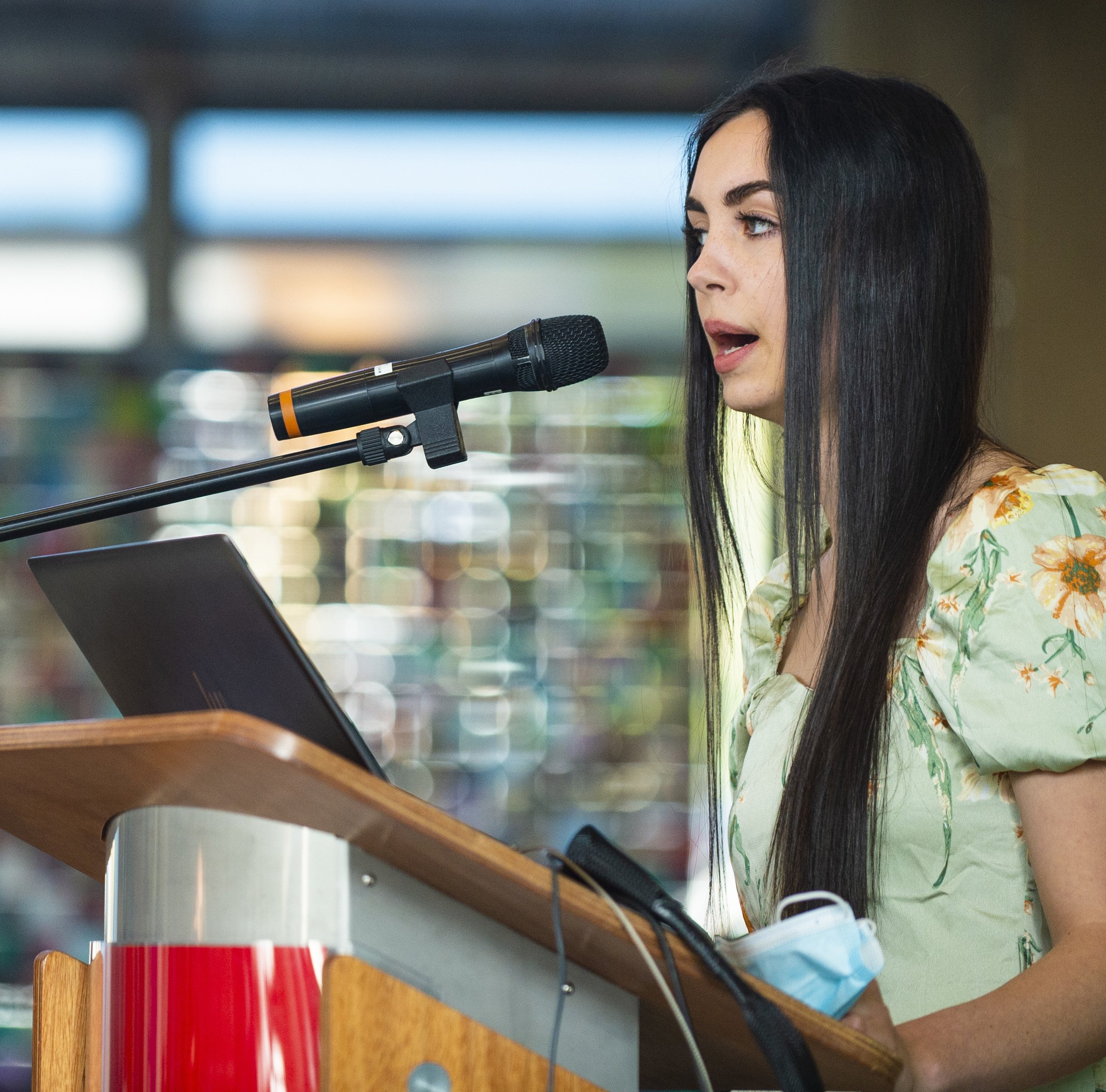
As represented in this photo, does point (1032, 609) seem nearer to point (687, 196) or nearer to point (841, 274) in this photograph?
point (841, 274)

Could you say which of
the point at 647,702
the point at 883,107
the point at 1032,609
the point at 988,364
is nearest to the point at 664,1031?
the point at 1032,609

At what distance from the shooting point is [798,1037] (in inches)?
26.1

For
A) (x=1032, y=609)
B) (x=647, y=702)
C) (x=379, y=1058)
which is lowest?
(x=647, y=702)

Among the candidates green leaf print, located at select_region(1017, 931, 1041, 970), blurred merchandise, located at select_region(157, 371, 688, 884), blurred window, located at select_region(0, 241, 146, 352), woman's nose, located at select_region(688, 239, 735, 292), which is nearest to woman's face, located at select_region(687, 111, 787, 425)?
woman's nose, located at select_region(688, 239, 735, 292)

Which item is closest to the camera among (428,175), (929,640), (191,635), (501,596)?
(191,635)

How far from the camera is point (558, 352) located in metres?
1.02

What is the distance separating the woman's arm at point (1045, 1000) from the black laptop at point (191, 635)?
36 centimetres

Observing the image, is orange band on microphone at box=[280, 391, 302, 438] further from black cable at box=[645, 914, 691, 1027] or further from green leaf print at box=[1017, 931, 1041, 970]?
green leaf print at box=[1017, 931, 1041, 970]

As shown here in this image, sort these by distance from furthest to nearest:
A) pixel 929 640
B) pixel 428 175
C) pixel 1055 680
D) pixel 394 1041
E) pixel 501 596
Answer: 1. pixel 428 175
2. pixel 501 596
3. pixel 929 640
4. pixel 1055 680
5. pixel 394 1041

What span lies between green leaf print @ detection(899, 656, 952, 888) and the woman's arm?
0.07m

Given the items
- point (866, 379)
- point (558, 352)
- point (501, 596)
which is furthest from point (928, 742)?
point (501, 596)

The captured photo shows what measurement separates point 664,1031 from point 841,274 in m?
0.70

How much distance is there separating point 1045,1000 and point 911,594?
0.39m

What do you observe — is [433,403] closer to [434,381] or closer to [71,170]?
[434,381]
